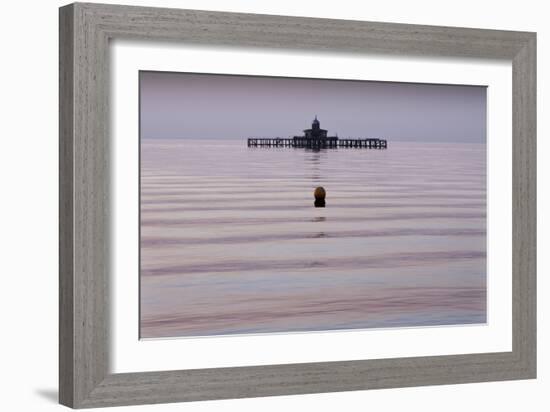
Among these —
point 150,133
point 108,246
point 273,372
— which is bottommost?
point 273,372

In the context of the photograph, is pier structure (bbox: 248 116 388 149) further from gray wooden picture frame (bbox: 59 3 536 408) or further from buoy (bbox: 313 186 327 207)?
gray wooden picture frame (bbox: 59 3 536 408)

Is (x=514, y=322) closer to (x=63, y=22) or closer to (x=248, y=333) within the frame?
(x=248, y=333)

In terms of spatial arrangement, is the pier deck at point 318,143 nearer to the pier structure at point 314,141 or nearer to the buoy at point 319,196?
the pier structure at point 314,141

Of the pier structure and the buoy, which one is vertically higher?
the pier structure

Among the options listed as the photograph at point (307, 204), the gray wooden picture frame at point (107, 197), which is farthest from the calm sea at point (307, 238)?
the gray wooden picture frame at point (107, 197)

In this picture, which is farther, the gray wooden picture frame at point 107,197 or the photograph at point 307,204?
the photograph at point 307,204

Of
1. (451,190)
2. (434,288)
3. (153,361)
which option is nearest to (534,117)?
(451,190)

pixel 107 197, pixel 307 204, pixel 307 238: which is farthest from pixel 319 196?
pixel 107 197

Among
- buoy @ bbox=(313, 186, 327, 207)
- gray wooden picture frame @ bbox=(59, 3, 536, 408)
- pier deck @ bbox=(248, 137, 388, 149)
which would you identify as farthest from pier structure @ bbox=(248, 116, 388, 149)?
gray wooden picture frame @ bbox=(59, 3, 536, 408)

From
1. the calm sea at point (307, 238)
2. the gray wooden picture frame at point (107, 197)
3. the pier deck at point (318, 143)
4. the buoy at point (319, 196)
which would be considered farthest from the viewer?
the buoy at point (319, 196)
